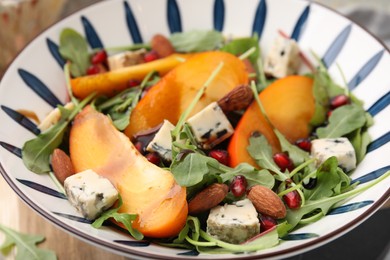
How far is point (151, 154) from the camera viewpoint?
2.32 meters

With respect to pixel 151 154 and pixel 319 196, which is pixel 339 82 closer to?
pixel 319 196

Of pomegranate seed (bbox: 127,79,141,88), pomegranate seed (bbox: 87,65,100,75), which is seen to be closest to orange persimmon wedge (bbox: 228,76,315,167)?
pomegranate seed (bbox: 127,79,141,88)

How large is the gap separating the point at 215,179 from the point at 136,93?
71 cm

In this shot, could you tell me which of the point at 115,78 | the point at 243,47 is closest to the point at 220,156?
the point at 115,78

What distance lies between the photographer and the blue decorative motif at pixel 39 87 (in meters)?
2.63

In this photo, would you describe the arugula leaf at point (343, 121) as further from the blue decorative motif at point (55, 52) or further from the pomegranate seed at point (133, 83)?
the blue decorative motif at point (55, 52)

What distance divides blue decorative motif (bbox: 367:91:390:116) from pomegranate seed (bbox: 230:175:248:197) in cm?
73

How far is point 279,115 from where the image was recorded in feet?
8.51

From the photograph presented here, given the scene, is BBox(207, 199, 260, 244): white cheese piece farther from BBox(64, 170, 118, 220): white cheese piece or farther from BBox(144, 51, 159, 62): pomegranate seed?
BBox(144, 51, 159, 62): pomegranate seed

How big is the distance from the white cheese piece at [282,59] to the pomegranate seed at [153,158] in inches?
32.4

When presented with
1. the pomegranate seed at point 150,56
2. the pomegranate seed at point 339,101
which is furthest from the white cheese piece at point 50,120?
the pomegranate seed at point 339,101

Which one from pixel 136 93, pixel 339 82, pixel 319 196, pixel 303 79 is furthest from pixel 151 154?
pixel 339 82

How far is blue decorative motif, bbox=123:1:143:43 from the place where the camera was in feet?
10.0

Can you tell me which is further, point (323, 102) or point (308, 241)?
point (323, 102)
